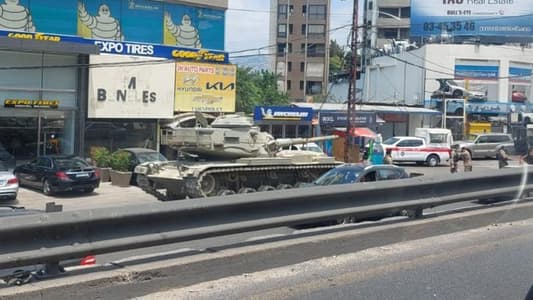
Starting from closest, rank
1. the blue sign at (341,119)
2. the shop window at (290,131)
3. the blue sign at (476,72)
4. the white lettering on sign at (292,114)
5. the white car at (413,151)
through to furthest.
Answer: the white car at (413,151), the white lettering on sign at (292,114), the shop window at (290,131), the blue sign at (341,119), the blue sign at (476,72)

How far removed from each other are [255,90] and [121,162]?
106ft

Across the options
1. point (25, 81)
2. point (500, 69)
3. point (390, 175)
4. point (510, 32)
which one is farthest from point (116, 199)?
point (510, 32)

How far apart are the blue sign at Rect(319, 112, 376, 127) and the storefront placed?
3.71 feet

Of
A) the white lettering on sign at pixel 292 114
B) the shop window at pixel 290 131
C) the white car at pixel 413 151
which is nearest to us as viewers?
the white car at pixel 413 151

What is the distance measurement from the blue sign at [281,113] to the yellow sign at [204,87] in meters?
2.50

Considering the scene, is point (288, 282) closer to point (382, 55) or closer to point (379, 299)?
point (379, 299)

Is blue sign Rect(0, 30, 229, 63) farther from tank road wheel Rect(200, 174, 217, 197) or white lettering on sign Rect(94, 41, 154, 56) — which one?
tank road wheel Rect(200, 174, 217, 197)

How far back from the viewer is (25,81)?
30.8 metres

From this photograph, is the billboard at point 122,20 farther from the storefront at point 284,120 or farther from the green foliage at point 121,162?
the green foliage at point 121,162

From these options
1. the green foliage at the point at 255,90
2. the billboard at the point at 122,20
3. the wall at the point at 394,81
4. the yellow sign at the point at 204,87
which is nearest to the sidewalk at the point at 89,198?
the yellow sign at the point at 204,87

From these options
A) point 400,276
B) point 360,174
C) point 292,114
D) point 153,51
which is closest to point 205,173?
point 360,174

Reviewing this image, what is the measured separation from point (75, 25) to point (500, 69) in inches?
1461

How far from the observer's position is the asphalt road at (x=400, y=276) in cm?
561

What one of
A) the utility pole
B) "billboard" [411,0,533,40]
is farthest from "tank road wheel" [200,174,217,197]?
"billboard" [411,0,533,40]
